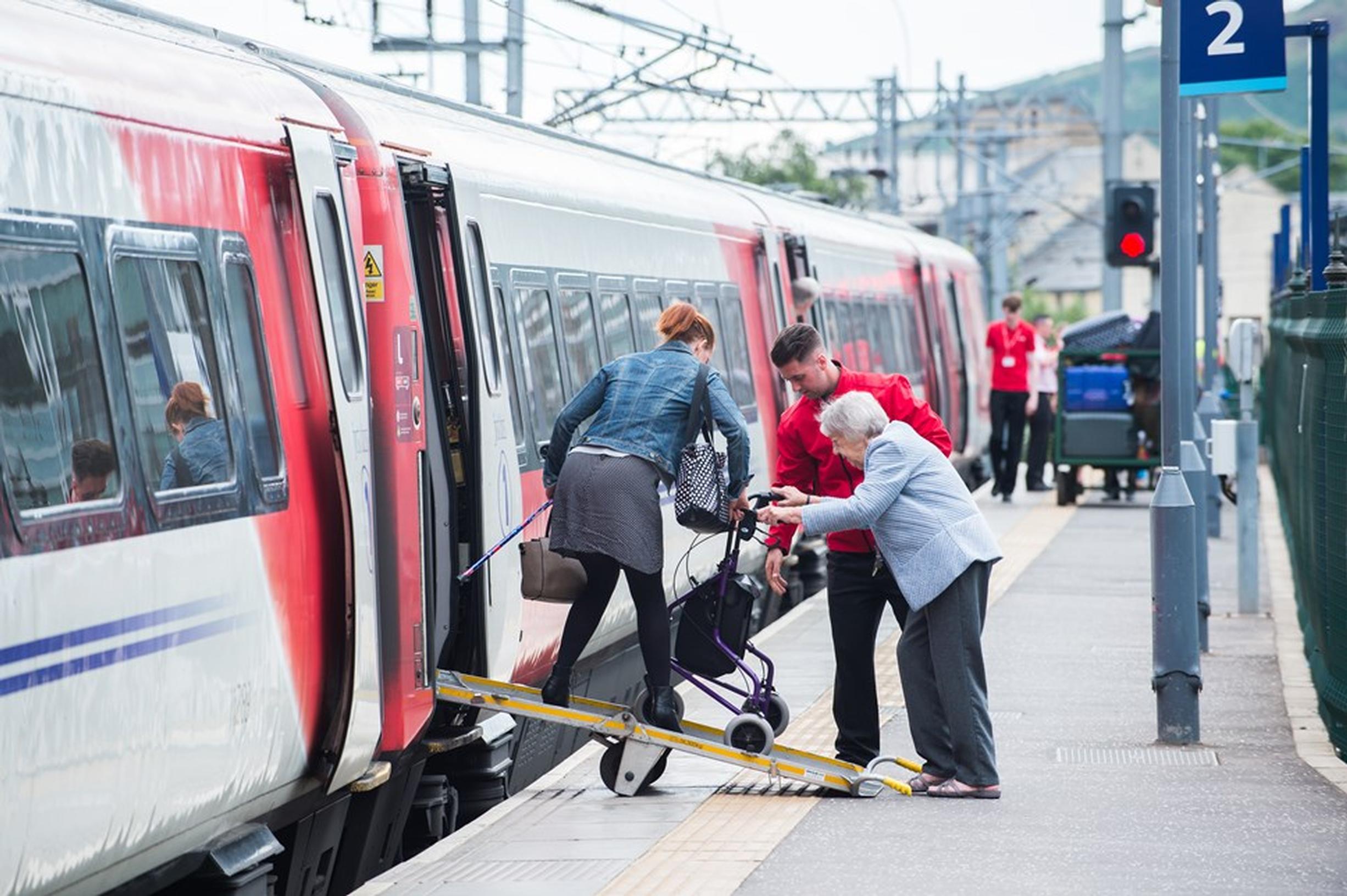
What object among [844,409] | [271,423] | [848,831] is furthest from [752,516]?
[271,423]

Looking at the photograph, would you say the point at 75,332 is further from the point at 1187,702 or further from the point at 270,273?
the point at 1187,702

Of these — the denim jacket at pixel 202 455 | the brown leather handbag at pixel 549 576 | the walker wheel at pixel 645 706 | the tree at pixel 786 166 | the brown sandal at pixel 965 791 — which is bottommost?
the brown sandal at pixel 965 791

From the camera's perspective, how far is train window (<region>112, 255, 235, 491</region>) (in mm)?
5875

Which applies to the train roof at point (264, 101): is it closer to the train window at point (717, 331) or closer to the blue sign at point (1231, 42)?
the train window at point (717, 331)

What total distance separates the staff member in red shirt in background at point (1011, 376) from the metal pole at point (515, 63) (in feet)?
20.6

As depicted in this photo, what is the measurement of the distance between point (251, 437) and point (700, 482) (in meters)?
2.05

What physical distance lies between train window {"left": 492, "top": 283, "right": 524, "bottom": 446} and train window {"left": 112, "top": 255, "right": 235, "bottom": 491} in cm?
293

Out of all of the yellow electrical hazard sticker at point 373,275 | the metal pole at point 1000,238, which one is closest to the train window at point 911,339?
the yellow electrical hazard sticker at point 373,275

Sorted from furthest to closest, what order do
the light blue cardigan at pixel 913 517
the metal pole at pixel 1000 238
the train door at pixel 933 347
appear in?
the metal pole at pixel 1000 238 < the train door at pixel 933 347 < the light blue cardigan at pixel 913 517

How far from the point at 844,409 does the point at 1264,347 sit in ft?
112

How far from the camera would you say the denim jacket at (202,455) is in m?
6.00

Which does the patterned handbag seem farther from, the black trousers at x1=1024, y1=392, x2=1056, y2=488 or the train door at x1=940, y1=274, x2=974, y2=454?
the train door at x1=940, y1=274, x2=974, y2=454

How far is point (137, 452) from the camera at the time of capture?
5816 millimetres

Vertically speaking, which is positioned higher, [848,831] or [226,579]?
[226,579]
